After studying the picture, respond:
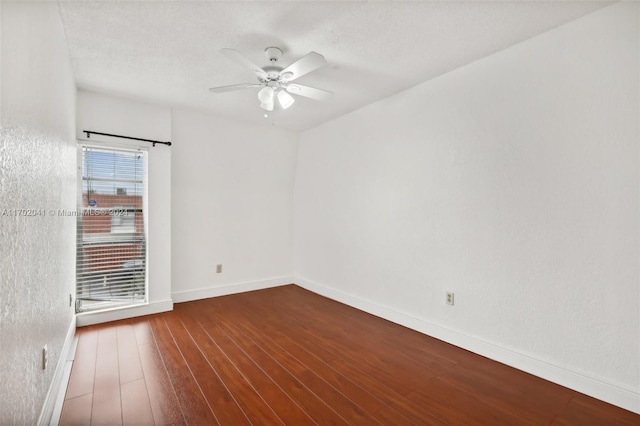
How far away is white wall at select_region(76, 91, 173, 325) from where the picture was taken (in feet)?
10.9

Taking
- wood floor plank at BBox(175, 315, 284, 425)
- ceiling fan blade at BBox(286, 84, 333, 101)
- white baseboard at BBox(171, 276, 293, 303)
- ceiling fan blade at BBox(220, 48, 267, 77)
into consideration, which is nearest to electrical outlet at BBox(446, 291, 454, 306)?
wood floor plank at BBox(175, 315, 284, 425)

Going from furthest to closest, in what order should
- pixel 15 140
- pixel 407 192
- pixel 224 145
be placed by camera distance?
1. pixel 224 145
2. pixel 407 192
3. pixel 15 140

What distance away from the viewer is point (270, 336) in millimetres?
2949

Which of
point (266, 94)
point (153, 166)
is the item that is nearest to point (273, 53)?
point (266, 94)

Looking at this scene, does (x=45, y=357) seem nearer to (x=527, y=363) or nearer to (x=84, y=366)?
(x=84, y=366)

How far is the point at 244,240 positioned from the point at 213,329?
1644 millimetres

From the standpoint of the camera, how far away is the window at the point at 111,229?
3273 mm

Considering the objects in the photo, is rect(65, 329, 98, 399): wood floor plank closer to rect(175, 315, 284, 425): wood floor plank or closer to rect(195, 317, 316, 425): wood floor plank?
rect(175, 315, 284, 425): wood floor plank

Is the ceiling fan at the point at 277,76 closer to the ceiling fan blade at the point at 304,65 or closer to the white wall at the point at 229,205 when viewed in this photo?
the ceiling fan blade at the point at 304,65

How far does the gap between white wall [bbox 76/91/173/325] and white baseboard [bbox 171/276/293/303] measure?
30 centimetres

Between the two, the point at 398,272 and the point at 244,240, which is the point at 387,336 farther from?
the point at 244,240

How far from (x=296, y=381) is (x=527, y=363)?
1.76 metres

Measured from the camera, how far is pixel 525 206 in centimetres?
235

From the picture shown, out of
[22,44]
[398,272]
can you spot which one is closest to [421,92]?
[398,272]
